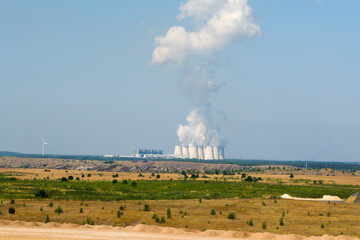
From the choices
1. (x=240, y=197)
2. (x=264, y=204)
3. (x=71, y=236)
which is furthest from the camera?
(x=240, y=197)

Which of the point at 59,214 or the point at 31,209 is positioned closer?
the point at 59,214

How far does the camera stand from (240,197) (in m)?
83.2

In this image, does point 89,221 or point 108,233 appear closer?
point 108,233

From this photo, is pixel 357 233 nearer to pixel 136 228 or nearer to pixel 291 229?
pixel 291 229

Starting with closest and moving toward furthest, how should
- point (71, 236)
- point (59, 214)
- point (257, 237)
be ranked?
point (71, 236), point (257, 237), point (59, 214)

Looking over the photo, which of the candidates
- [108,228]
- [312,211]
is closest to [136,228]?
[108,228]

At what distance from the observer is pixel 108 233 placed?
142 feet

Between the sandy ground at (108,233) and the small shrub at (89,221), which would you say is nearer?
the sandy ground at (108,233)

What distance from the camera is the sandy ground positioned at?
40.7 metres

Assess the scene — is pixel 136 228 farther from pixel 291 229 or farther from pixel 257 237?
pixel 291 229

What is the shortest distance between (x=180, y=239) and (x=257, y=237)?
7047mm

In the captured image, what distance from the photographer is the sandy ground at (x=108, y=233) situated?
134ft

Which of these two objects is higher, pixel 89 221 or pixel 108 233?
pixel 89 221

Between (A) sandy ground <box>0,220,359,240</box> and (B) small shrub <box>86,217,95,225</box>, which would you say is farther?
(B) small shrub <box>86,217,95,225</box>
